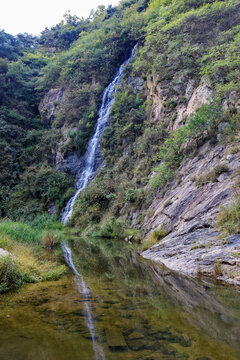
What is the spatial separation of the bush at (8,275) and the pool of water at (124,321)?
8.3 inches

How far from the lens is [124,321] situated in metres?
3.48

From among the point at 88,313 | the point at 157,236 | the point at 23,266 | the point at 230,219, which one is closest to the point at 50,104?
the point at 157,236

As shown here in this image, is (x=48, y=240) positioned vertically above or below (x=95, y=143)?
below

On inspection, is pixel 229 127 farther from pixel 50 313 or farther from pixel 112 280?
pixel 50 313

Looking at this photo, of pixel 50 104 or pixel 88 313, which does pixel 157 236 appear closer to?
pixel 88 313

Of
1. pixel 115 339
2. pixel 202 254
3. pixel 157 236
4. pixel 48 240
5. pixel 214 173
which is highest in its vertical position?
pixel 214 173

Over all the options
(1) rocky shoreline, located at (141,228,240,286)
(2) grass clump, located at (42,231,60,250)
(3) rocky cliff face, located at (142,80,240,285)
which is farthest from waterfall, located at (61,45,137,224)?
(1) rocky shoreline, located at (141,228,240,286)

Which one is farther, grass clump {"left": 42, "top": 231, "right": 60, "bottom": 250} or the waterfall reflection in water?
grass clump {"left": 42, "top": 231, "right": 60, "bottom": 250}

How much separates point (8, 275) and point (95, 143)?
22886 millimetres

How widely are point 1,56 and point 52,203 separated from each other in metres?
30.7

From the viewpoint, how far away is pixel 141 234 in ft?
41.0

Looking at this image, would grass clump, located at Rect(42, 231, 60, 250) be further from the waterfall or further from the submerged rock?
the waterfall

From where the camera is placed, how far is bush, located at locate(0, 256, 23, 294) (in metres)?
5.04

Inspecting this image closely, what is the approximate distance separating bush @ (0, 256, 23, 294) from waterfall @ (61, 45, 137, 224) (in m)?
18.2
